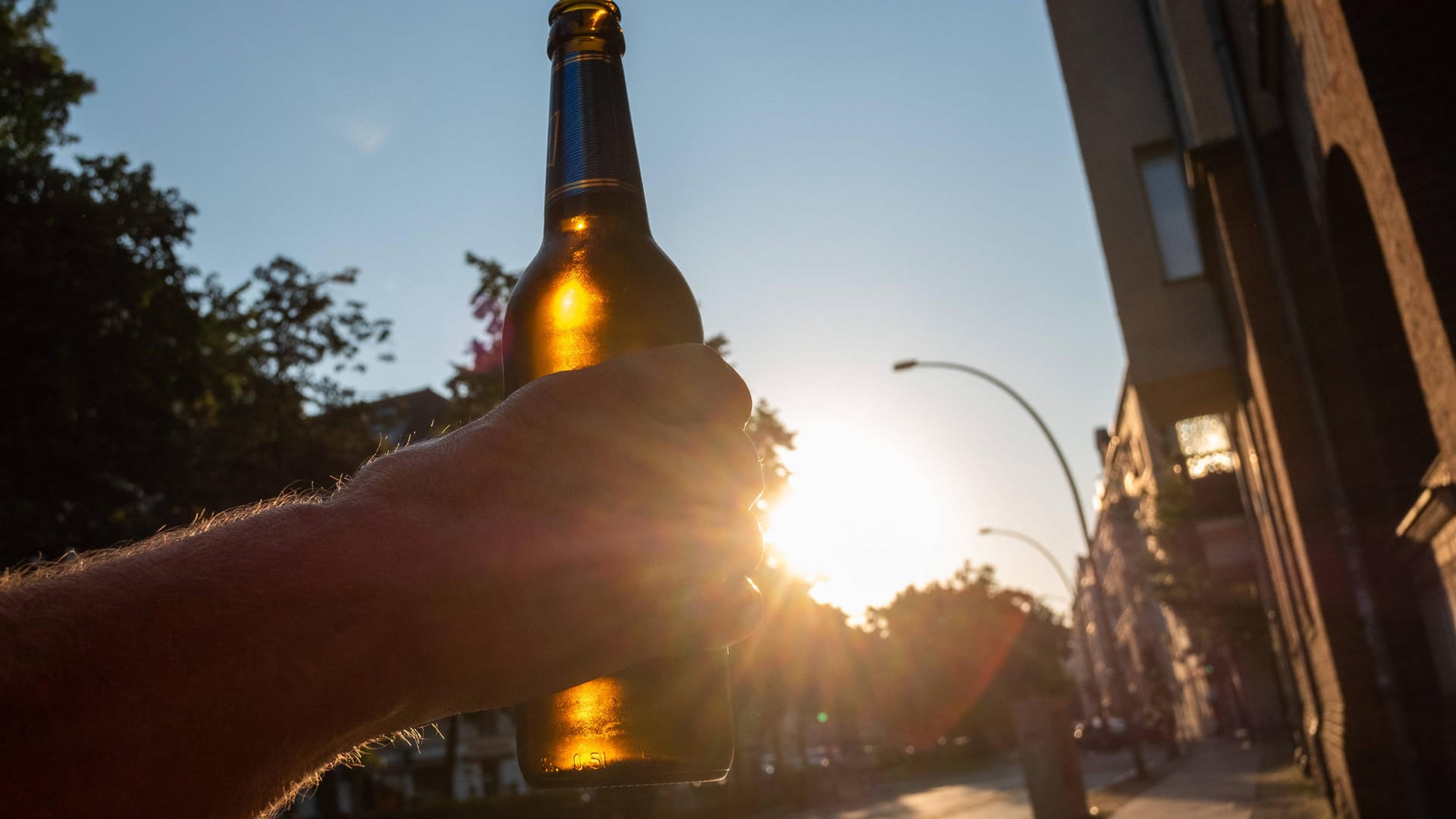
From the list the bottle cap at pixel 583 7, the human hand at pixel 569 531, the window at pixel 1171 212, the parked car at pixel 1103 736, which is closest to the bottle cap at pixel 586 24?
the bottle cap at pixel 583 7

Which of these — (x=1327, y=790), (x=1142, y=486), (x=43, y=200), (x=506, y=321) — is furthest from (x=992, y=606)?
(x=506, y=321)

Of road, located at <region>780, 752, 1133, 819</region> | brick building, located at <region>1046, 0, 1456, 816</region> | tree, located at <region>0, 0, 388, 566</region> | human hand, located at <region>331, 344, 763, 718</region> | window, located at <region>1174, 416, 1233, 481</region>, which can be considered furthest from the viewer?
window, located at <region>1174, 416, 1233, 481</region>

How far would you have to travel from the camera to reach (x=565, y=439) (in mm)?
1192

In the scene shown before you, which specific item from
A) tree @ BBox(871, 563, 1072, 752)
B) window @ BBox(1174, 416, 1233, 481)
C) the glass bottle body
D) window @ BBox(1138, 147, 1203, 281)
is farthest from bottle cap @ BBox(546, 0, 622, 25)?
tree @ BBox(871, 563, 1072, 752)

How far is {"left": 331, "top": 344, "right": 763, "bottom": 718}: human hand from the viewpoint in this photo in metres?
1.09

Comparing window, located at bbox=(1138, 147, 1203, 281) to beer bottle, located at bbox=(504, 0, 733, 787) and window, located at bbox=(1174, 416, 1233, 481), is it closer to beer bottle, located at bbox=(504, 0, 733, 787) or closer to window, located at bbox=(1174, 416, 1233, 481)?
window, located at bbox=(1174, 416, 1233, 481)

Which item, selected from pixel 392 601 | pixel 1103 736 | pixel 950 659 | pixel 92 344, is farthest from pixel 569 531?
pixel 950 659

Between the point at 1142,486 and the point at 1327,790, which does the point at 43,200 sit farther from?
the point at 1142,486

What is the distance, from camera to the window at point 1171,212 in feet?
50.1

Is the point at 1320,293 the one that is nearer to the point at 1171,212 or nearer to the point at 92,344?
the point at 1171,212

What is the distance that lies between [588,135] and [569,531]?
0.79 m

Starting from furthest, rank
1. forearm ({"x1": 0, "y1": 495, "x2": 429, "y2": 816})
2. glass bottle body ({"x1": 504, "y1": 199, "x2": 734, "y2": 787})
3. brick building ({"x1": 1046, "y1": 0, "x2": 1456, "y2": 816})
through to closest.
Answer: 1. brick building ({"x1": 1046, "y1": 0, "x2": 1456, "y2": 816})
2. glass bottle body ({"x1": 504, "y1": 199, "x2": 734, "y2": 787})
3. forearm ({"x1": 0, "y1": 495, "x2": 429, "y2": 816})

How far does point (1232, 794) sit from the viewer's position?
19266 millimetres

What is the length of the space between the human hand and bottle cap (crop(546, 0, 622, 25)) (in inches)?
31.3
